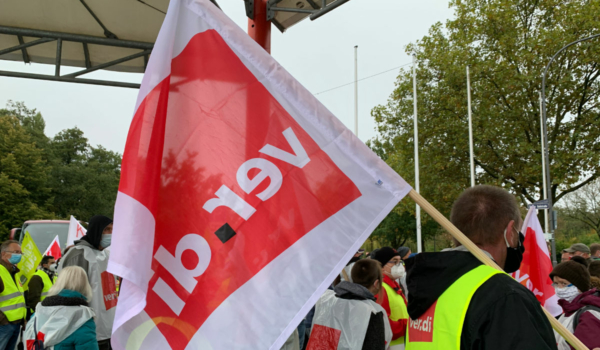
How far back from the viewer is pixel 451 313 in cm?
192

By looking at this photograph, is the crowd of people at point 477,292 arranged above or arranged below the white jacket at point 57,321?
above

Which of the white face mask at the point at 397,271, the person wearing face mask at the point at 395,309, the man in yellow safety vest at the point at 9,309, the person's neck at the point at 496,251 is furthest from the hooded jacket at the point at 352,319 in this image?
the man in yellow safety vest at the point at 9,309

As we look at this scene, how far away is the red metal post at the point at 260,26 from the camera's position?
399 centimetres

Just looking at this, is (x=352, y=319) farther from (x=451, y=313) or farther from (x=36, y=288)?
(x=36, y=288)

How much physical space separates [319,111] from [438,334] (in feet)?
3.52

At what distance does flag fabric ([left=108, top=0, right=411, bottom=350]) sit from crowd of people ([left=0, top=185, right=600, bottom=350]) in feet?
1.21

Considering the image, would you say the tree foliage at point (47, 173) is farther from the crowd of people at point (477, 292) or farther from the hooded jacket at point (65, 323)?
the crowd of people at point (477, 292)

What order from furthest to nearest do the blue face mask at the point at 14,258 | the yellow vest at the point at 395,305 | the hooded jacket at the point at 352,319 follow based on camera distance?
the blue face mask at the point at 14,258 → the yellow vest at the point at 395,305 → the hooded jacket at the point at 352,319

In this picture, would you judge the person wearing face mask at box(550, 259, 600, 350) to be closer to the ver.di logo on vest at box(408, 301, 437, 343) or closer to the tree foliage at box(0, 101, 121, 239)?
the ver.di logo on vest at box(408, 301, 437, 343)

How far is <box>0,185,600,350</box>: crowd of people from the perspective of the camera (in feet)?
5.86

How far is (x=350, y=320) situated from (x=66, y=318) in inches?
90.9

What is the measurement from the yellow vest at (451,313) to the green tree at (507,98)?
71.9 ft

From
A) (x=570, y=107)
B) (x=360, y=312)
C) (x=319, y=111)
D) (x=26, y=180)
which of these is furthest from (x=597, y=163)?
(x=26, y=180)

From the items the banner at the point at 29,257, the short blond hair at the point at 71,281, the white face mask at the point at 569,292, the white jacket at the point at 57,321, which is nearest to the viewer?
the white jacket at the point at 57,321
